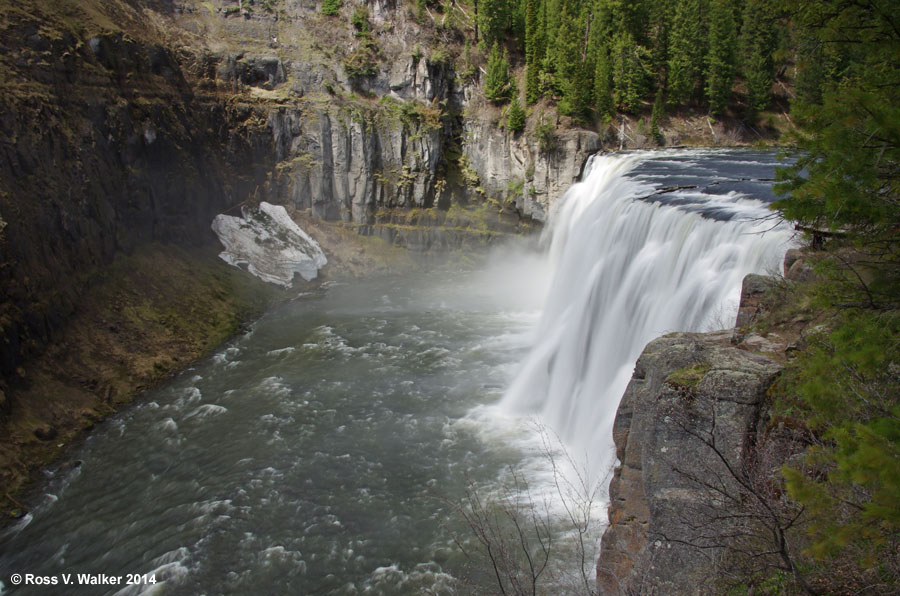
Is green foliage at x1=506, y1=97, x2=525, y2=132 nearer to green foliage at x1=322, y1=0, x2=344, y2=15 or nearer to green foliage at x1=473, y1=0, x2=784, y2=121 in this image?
green foliage at x1=473, y1=0, x2=784, y2=121

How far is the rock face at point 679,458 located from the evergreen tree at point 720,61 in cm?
4299

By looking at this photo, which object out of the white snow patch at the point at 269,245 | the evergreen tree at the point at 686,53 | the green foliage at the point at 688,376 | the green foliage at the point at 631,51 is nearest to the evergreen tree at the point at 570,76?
the green foliage at the point at 631,51

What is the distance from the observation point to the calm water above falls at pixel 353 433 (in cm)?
1362

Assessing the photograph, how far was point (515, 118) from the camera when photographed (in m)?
41.0

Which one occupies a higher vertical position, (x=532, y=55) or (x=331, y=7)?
(x=331, y=7)

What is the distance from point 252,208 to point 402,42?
19.4 meters

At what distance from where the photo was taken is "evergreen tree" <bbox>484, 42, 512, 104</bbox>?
4356 cm

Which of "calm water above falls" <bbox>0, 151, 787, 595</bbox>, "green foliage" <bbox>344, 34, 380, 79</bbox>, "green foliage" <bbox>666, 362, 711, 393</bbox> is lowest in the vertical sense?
"calm water above falls" <bbox>0, 151, 787, 595</bbox>

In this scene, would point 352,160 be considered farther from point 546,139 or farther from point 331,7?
point 331,7

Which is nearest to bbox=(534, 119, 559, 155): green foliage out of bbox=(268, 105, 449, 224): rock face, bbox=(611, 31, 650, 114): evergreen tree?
bbox=(268, 105, 449, 224): rock face

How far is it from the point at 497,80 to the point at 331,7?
51.7ft

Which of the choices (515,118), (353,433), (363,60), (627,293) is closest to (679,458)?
(627,293)

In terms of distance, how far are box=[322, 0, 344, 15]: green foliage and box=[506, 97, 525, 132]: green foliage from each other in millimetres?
17824

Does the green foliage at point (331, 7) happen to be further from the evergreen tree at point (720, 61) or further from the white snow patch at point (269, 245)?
the evergreen tree at point (720, 61)
